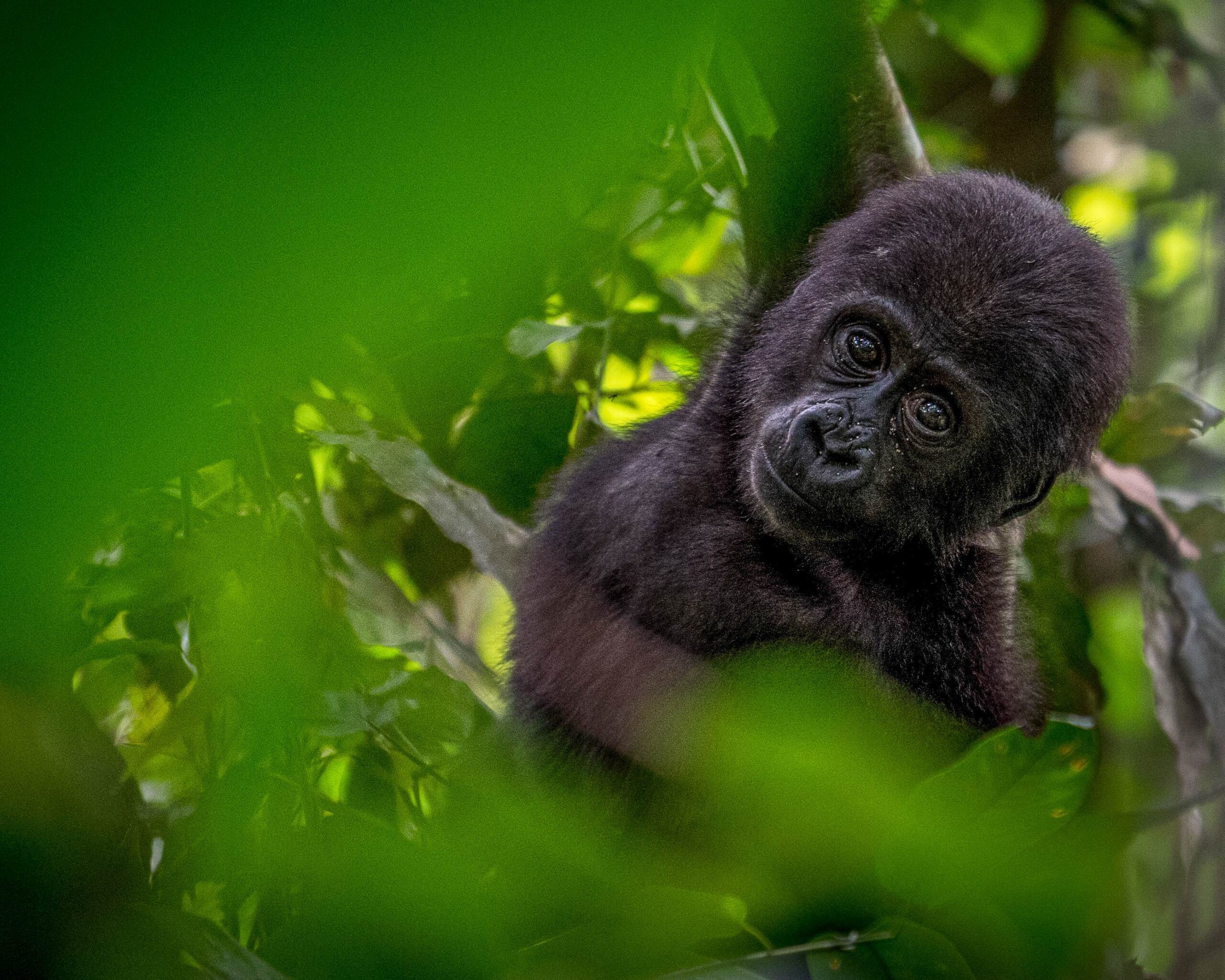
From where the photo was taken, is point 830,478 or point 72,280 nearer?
point 72,280

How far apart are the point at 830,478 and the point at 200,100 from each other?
1826 millimetres

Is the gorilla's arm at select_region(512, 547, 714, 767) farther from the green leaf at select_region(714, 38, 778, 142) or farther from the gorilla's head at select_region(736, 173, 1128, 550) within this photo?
the green leaf at select_region(714, 38, 778, 142)

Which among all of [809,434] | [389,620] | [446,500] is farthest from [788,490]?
[389,620]

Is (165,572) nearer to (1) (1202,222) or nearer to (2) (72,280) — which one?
(2) (72,280)

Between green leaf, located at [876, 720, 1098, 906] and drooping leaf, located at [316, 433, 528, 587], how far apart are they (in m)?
1.09

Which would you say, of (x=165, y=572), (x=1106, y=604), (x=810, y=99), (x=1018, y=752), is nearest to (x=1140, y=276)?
(x=1106, y=604)

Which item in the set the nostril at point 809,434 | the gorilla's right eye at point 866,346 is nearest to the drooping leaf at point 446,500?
the nostril at point 809,434

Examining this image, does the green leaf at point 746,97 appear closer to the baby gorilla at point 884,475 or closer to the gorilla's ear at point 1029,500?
the baby gorilla at point 884,475

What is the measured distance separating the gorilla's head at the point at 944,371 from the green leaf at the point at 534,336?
414 mm

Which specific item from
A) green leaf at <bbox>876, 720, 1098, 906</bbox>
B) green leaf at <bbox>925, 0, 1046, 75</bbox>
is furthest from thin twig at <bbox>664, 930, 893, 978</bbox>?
green leaf at <bbox>925, 0, 1046, 75</bbox>

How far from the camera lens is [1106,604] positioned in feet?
11.7

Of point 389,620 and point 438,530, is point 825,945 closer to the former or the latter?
point 389,620

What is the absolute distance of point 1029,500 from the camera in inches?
84.4

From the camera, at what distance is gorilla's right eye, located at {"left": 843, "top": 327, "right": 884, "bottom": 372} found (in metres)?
2.11
